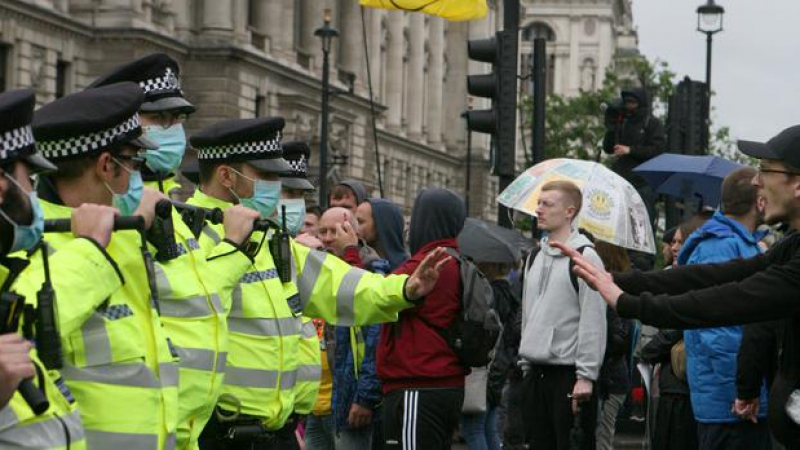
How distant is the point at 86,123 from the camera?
5.67 m

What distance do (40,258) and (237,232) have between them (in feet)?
6.22

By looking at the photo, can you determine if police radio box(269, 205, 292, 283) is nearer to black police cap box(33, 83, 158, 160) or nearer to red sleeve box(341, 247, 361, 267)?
black police cap box(33, 83, 158, 160)

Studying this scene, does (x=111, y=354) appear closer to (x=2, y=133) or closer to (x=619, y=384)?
(x=2, y=133)

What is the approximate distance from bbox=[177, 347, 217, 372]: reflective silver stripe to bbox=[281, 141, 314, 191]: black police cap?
8.95 feet

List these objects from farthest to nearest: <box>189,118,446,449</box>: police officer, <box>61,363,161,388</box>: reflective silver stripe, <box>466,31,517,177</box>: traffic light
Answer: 1. <box>466,31,517,177</box>: traffic light
2. <box>189,118,446,449</box>: police officer
3. <box>61,363,161,388</box>: reflective silver stripe

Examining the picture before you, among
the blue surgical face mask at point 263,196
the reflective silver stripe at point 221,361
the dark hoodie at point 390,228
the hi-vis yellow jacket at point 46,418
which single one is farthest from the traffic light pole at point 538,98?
the hi-vis yellow jacket at point 46,418

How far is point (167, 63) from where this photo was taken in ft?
24.3

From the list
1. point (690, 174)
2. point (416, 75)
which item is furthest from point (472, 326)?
point (416, 75)

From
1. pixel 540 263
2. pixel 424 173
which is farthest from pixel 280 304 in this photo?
pixel 424 173

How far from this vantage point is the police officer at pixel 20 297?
4336 mm

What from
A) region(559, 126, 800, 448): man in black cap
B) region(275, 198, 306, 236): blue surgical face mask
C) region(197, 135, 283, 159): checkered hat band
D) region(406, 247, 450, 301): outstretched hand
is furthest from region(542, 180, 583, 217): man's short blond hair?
region(197, 135, 283, 159): checkered hat band

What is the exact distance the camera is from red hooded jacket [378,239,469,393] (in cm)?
912

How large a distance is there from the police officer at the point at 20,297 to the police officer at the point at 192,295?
59.6 inches

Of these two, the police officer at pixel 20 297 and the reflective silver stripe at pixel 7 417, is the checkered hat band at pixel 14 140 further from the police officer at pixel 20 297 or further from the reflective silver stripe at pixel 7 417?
the reflective silver stripe at pixel 7 417
